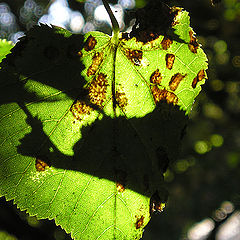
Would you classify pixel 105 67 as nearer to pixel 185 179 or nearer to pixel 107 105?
pixel 107 105

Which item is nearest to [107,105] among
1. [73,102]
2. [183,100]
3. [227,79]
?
[73,102]

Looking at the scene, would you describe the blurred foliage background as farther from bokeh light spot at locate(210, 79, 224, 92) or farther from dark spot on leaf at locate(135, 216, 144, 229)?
dark spot on leaf at locate(135, 216, 144, 229)

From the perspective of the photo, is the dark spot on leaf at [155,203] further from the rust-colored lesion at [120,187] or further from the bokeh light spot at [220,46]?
the bokeh light spot at [220,46]

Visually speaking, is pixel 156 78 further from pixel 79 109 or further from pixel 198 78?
pixel 79 109

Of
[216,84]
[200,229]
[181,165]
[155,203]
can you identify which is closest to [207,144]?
[181,165]

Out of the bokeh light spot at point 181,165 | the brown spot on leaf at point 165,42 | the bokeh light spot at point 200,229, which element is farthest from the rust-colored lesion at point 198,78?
the bokeh light spot at point 200,229

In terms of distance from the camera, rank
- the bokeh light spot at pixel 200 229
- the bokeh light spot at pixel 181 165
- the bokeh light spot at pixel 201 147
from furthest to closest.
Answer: the bokeh light spot at pixel 200 229
the bokeh light spot at pixel 181 165
the bokeh light spot at pixel 201 147
